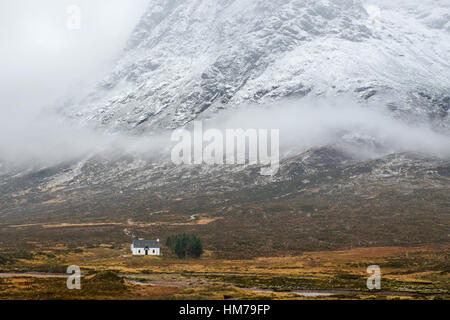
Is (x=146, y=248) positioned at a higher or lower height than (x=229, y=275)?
higher

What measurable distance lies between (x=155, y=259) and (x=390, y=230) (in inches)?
2833

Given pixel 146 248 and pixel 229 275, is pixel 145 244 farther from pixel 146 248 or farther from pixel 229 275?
pixel 229 275

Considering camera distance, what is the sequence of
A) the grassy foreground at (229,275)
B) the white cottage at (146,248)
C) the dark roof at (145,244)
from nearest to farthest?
the grassy foreground at (229,275) < the white cottage at (146,248) < the dark roof at (145,244)

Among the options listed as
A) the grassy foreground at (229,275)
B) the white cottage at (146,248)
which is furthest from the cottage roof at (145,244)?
the grassy foreground at (229,275)

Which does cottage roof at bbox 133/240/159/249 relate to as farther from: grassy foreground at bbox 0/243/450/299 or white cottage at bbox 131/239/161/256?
grassy foreground at bbox 0/243/450/299

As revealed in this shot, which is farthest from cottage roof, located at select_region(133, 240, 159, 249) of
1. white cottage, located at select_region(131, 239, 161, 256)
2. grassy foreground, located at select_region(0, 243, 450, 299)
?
grassy foreground, located at select_region(0, 243, 450, 299)

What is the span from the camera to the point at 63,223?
161 metres

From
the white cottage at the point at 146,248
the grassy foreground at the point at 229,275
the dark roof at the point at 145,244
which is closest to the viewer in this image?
the grassy foreground at the point at 229,275

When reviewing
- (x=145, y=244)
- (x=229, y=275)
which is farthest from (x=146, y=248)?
(x=229, y=275)

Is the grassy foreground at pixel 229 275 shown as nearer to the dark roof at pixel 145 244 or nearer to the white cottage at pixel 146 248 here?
the white cottage at pixel 146 248

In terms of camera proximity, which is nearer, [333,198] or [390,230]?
[390,230]

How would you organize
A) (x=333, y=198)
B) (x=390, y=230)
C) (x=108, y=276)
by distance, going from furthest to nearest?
(x=333, y=198) < (x=390, y=230) < (x=108, y=276)
